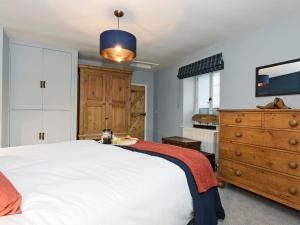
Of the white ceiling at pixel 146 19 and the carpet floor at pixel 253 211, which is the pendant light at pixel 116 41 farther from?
the carpet floor at pixel 253 211

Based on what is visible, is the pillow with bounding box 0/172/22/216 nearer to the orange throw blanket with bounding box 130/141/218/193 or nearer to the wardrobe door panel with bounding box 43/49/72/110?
the orange throw blanket with bounding box 130/141/218/193

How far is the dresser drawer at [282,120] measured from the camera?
6.61 ft

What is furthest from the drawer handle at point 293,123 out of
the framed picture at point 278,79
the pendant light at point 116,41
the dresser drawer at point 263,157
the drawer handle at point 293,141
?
the pendant light at point 116,41

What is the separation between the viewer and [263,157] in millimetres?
2311

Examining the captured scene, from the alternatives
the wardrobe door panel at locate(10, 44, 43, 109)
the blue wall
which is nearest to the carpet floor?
the blue wall

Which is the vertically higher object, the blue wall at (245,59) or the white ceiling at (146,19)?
the white ceiling at (146,19)

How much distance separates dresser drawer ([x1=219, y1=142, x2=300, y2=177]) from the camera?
6.66 ft

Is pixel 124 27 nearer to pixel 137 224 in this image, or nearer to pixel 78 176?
pixel 78 176

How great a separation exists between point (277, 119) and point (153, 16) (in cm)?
202

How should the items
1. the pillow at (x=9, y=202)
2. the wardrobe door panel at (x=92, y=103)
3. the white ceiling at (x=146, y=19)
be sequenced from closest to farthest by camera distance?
the pillow at (x=9, y=202), the white ceiling at (x=146, y=19), the wardrobe door panel at (x=92, y=103)

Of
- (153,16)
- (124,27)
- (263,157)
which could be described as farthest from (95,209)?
(124,27)

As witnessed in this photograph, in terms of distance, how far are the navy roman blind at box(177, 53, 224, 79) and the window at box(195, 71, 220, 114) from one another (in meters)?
0.32

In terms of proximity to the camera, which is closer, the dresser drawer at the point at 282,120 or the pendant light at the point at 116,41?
the dresser drawer at the point at 282,120

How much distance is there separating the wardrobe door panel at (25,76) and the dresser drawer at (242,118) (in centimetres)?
340
